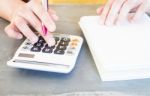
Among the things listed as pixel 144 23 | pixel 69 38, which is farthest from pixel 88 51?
pixel 144 23

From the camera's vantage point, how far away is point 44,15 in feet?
1.91

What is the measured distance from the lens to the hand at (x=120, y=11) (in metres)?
0.65

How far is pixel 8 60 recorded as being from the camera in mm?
554

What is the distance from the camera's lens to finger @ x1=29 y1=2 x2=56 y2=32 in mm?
570

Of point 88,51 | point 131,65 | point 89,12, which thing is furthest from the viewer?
point 89,12

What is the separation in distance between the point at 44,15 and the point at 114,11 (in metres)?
0.18

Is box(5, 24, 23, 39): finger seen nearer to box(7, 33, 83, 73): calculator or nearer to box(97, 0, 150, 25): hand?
box(7, 33, 83, 73): calculator

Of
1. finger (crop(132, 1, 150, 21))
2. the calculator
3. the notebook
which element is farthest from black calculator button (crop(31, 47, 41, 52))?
finger (crop(132, 1, 150, 21))

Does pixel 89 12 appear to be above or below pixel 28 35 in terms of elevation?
Result: below

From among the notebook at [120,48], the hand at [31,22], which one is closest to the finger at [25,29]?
the hand at [31,22]

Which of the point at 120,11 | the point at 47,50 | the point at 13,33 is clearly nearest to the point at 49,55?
the point at 47,50

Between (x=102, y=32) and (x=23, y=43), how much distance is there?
0.58ft

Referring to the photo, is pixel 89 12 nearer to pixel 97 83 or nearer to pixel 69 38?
pixel 69 38

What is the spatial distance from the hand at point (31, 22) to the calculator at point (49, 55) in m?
0.02
